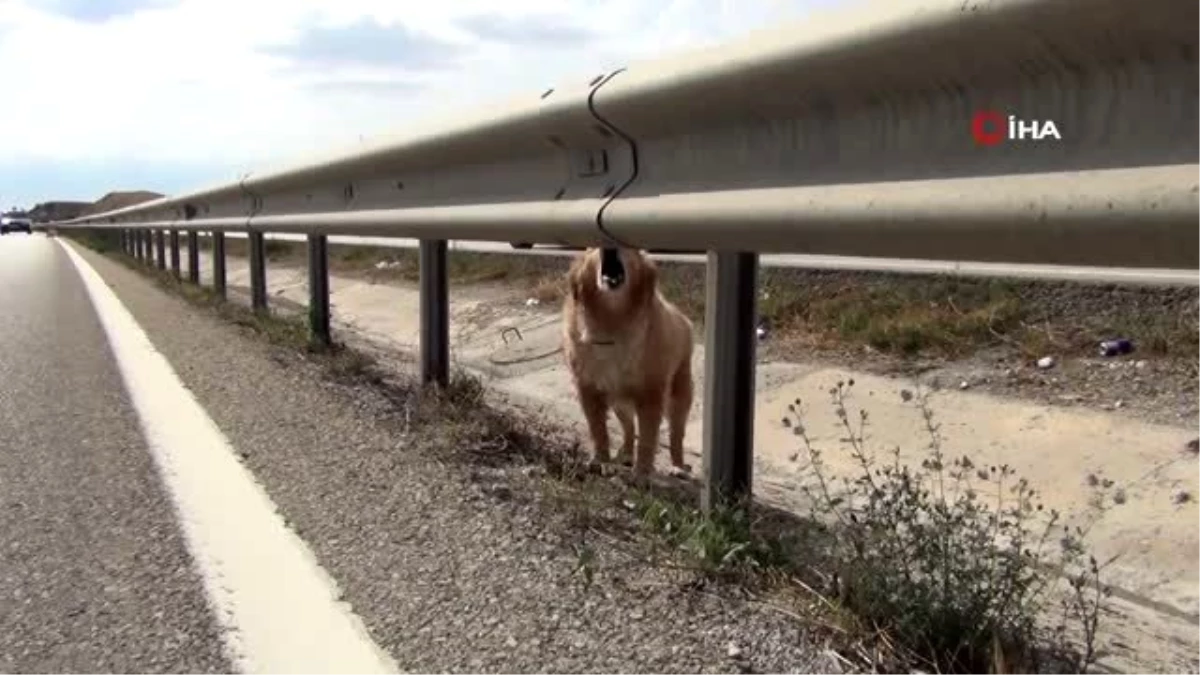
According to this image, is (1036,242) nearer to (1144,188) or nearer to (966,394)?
(1144,188)

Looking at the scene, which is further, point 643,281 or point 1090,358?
point 1090,358

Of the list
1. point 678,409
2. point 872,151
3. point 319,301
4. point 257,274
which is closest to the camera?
point 872,151

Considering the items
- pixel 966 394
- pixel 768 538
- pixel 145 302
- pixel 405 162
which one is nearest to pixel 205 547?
pixel 768 538

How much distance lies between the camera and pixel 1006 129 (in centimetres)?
195

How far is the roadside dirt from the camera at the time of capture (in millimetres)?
3832

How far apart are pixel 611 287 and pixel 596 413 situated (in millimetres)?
658

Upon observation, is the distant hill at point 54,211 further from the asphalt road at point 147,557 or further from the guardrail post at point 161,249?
the asphalt road at point 147,557

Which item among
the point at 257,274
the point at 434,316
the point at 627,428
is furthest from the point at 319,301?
the point at 257,274

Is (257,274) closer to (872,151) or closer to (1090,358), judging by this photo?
(1090,358)

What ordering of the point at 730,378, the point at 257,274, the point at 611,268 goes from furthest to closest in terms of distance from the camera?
the point at 257,274
the point at 611,268
the point at 730,378

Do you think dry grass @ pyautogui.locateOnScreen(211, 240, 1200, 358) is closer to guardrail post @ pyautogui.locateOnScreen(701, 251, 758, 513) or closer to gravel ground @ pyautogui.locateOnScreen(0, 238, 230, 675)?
guardrail post @ pyautogui.locateOnScreen(701, 251, 758, 513)

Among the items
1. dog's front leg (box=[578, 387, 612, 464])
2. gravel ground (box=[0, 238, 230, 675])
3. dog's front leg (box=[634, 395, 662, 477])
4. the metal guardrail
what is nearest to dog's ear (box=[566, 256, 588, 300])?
dog's front leg (box=[578, 387, 612, 464])

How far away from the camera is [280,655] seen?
2.44 meters

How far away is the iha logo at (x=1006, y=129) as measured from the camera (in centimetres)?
188
